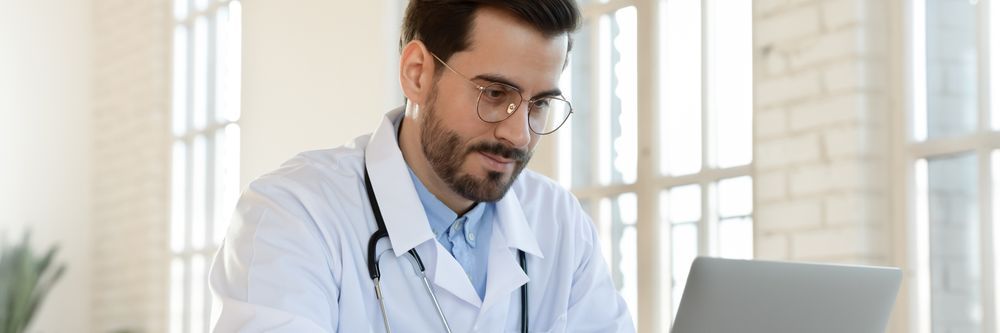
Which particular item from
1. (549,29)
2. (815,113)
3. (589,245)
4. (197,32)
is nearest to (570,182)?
(815,113)

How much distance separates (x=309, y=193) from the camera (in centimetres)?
195

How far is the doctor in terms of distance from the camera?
1864mm

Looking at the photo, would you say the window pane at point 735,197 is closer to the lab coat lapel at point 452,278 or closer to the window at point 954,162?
the window at point 954,162

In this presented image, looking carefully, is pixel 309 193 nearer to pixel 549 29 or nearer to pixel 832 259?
pixel 549 29

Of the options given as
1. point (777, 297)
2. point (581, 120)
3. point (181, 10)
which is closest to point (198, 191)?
point (181, 10)

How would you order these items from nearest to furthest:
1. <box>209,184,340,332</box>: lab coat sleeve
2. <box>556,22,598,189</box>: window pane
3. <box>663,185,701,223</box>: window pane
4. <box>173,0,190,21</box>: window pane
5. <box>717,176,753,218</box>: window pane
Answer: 1. <box>209,184,340,332</box>: lab coat sleeve
2. <box>717,176,753,218</box>: window pane
3. <box>663,185,701,223</box>: window pane
4. <box>556,22,598,189</box>: window pane
5. <box>173,0,190,21</box>: window pane

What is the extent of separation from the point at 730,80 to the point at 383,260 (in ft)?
5.42

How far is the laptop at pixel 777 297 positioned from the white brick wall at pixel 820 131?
4.01ft

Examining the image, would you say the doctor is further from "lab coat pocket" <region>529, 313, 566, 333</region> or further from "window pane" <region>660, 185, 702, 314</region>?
"window pane" <region>660, 185, 702, 314</region>

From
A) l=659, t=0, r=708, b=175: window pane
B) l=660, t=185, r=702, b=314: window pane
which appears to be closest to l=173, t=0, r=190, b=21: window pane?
l=659, t=0, r=708, b=175: window pane

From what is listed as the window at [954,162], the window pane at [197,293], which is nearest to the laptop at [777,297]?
the window at [954,162]

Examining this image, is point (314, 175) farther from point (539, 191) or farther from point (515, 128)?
point (539, 191)

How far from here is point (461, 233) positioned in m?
2.13

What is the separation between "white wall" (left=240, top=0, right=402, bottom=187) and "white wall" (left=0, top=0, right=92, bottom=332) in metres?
2.16
